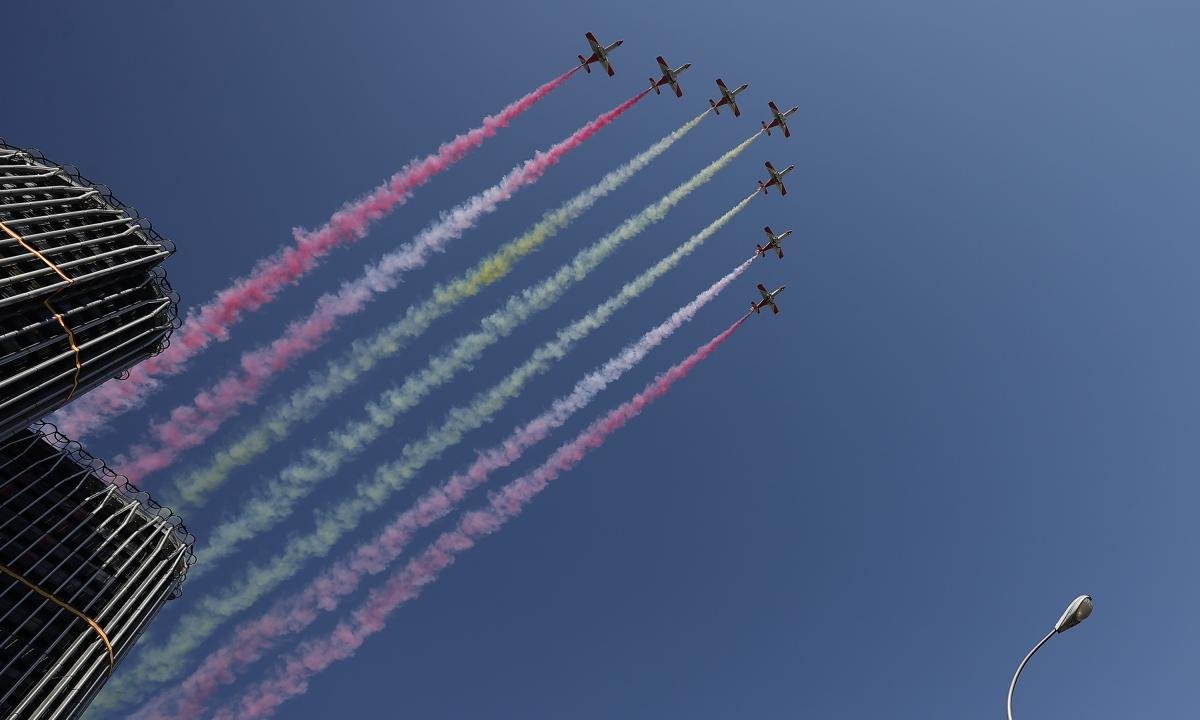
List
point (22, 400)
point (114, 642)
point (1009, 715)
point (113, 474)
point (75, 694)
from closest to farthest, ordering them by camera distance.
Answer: point (1009, 715) → point (22, 400) → point (75, 694) → point (114, 642) → point (113, 474)

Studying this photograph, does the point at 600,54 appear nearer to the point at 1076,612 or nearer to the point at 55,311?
the point at 55,311

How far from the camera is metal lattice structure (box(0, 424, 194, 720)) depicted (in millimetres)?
60906

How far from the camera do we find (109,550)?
7569cm

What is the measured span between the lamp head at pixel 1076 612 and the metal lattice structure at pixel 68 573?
75.5 metres

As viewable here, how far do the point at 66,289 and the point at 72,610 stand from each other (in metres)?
31.1

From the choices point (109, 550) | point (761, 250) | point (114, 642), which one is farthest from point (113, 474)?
point (761, 250)

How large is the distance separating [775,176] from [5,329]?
8941cm

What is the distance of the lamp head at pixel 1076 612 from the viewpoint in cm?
2231

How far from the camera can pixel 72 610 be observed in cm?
6656

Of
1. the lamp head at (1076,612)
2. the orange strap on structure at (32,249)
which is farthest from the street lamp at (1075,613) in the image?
the orange strap on structure at (32,249)

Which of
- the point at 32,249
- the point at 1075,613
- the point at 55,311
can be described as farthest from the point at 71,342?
the point at 1075,613

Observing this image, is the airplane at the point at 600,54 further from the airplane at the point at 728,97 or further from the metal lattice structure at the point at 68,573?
the metal lattice structure at the point at 68,573

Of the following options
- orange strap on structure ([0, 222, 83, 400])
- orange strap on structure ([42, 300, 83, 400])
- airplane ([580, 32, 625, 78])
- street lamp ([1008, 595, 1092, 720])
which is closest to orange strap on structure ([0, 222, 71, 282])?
orange strap on structure ([0, 222, 83, 400])

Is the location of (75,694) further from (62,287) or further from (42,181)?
(42,181)
